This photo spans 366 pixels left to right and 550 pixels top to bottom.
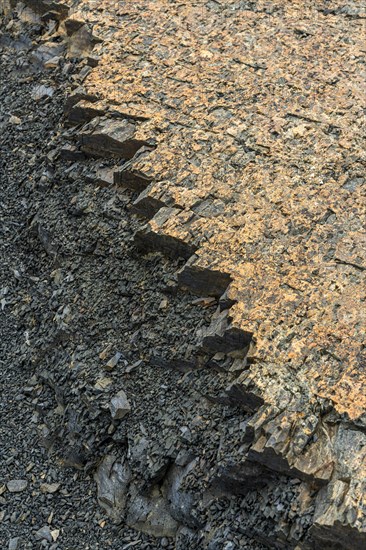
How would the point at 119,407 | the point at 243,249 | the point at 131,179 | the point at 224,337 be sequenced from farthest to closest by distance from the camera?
the point at 131,179 → the point at 119,407 → the point at 243,249 → the point at 224,337

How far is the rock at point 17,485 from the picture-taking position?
744 centimetres

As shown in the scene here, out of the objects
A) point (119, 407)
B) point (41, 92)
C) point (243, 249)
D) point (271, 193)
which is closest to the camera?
point (243, 249)

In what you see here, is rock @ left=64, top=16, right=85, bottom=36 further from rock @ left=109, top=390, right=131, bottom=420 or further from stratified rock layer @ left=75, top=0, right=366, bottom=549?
rock @ left=109, top=390, right=131, bottom=420

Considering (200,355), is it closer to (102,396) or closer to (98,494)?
(102,396)

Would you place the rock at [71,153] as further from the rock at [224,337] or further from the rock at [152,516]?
the rock at [152,516]

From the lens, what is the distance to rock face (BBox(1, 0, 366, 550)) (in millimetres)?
6309

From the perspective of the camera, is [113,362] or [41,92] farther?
[41,92]

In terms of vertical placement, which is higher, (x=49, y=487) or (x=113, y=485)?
(x=113, y=485)

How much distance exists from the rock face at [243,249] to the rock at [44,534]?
1.61ft

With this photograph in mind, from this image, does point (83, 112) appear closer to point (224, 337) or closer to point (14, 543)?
point (224, 337)

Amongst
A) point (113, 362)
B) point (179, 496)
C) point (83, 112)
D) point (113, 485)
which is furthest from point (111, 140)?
point (179, 496)

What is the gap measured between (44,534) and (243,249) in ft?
9.06

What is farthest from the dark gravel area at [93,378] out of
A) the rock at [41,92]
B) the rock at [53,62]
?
the rock at [53,62]

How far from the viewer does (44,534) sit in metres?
7.14
